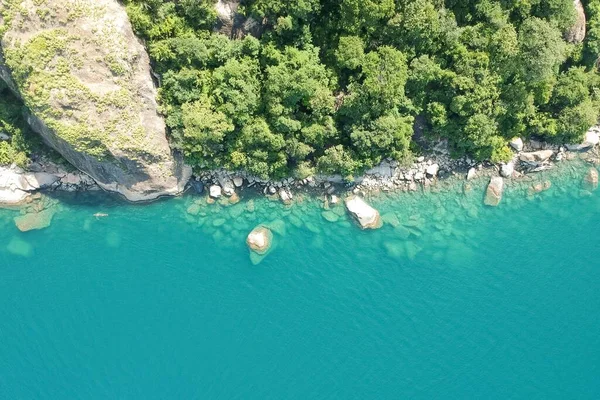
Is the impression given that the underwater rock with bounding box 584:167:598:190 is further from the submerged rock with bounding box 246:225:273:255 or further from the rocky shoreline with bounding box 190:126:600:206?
the submerged rock with bounding box 246:225:273:255

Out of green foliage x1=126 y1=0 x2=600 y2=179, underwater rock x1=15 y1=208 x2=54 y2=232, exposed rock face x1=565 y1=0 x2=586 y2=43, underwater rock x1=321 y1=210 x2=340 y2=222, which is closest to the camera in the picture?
green foliage x1=126 y1=0 x2=600 y2=179

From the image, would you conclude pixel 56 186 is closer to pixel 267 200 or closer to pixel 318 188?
pixel 267 200

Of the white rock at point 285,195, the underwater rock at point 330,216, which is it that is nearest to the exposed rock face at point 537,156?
the underwater rock at point 330,216

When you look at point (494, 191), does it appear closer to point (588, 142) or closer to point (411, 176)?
point (411, 176)

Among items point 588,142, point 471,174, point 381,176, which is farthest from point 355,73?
point 588,142

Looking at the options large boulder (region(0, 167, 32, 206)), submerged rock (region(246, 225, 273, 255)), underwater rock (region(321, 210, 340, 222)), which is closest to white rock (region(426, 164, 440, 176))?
underwater rock (region(321, 210, 340, 222))

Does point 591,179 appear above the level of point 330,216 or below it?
above
